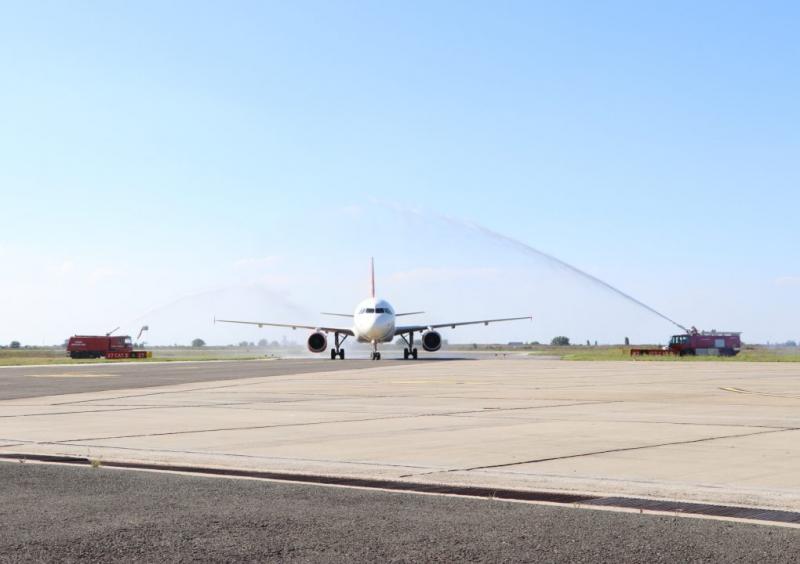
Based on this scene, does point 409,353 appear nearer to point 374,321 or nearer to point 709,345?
point 374,321

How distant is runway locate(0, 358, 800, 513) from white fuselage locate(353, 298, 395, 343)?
42.4m

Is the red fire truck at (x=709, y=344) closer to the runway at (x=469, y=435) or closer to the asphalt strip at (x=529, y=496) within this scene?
the runway at (x=469, y=435)

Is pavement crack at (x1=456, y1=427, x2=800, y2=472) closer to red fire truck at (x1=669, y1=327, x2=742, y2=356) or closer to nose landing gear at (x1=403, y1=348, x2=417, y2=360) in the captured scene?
nose landing gear at (x1=403, y1=348, x2=417, y2=360)

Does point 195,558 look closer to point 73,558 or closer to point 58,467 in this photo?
point 73,558

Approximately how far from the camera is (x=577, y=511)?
8.62 m

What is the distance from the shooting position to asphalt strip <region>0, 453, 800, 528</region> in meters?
8.35

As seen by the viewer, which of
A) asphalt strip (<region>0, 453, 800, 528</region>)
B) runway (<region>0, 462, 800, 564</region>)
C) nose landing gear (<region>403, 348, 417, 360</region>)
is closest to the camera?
runway (<region>0, 462, 800, 564</region>)

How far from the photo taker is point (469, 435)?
49.6 ft

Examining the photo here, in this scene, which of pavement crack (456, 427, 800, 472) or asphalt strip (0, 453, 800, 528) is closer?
asphalt strip (0, 453, 800, 528)

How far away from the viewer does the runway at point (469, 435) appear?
1058 centimetres

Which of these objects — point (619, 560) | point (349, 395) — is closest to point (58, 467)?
point (619, 560)

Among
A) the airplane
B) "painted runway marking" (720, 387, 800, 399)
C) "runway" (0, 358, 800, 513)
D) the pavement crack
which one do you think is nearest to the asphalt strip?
"runway" (0, 358, 800, 513)

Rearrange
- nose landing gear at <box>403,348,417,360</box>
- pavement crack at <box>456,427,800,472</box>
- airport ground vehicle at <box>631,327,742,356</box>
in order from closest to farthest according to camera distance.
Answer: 1. pavement crack at <box>456,427,800,472</box>
2. nose landing gear at <box>403,348,417,360</box>
3. airport ground vehicle at <box>631,327,742,356</box>

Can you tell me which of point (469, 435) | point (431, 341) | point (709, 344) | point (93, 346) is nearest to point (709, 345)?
point (709, 344)
